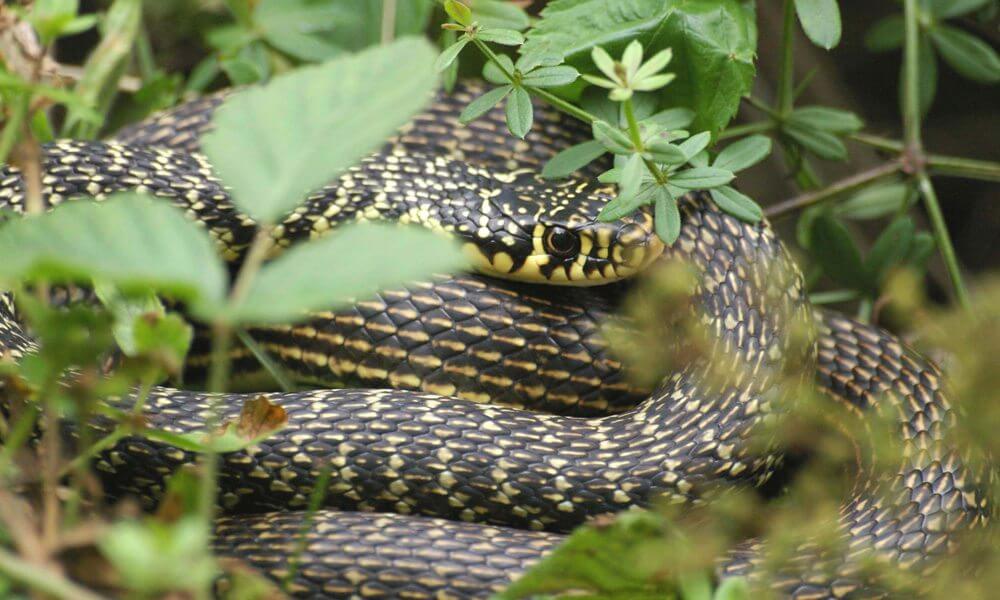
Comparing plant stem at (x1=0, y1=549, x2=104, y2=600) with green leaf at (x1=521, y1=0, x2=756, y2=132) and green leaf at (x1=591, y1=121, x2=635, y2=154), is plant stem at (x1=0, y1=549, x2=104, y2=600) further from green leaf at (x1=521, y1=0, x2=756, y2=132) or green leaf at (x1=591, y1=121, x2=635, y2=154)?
green leaf at (x1=521, y1=0, x2=756, y2=132)

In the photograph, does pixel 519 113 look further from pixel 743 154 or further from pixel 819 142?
pixel 819 142

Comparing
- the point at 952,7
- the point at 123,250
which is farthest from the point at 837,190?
the point at 123,250

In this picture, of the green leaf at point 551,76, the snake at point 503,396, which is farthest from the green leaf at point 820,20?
the green leaf at point 551,76

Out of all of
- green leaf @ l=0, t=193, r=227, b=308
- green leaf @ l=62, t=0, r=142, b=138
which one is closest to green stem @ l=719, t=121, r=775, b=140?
green leaf @ l=62, t=0, r=142, b=138

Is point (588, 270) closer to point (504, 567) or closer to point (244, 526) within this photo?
point (504, 567)

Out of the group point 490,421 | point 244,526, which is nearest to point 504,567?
point 490,421
